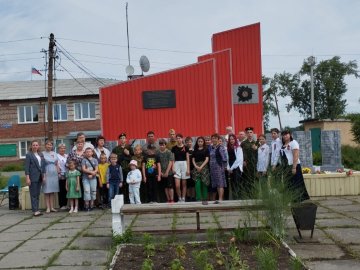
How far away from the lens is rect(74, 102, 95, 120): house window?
122ft

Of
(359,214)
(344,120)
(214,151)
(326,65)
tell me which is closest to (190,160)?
(214,151)

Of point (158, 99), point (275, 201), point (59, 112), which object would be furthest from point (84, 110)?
point (275, 201)

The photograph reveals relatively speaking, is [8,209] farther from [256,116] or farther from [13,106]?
[13,106]

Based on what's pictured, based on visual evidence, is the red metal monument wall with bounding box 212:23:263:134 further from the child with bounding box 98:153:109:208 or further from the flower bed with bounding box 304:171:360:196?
the child with bounding box 98:153:109:208

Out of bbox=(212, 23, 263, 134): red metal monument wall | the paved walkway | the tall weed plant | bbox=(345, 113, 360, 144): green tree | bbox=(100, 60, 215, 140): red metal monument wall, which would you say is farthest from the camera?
bbox=(345, 113, 360, 144): green tree

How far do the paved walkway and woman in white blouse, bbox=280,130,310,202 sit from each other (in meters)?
0.67

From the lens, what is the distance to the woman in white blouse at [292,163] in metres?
8.04

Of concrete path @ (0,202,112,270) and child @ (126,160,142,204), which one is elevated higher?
child @ (126,160,142,204)

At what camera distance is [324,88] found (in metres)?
54.1

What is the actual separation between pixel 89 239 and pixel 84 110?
3058cm

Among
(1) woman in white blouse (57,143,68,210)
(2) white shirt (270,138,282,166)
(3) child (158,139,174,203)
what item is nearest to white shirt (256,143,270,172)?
(2) white shirt (270,138,282,166)

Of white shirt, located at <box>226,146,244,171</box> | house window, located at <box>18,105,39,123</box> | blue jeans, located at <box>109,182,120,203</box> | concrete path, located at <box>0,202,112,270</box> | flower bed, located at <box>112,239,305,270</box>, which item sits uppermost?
house window, located at <box>18,105,39,123</box>

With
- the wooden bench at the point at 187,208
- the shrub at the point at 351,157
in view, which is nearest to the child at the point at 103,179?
the wooden bench at the point at 187,208

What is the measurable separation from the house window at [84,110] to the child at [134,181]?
27203 millimetres
